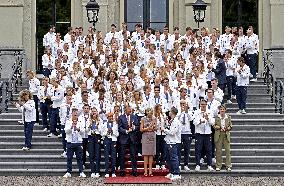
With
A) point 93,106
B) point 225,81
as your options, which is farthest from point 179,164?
point 225,81

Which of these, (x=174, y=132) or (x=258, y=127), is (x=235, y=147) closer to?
(x=258, y=127)

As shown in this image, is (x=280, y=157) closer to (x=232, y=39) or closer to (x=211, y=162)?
(x=211, y=162)

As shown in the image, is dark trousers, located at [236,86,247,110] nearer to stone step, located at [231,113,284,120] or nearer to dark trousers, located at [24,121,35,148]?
stone step, located at [231,113,284,120]

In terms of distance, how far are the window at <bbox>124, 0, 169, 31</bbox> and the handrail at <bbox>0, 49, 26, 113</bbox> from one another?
4.86 meters

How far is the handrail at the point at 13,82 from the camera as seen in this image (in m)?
27.5

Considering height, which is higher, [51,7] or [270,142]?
[51,7]

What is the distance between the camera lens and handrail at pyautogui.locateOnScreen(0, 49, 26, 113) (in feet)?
90.3

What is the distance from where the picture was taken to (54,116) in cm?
2480

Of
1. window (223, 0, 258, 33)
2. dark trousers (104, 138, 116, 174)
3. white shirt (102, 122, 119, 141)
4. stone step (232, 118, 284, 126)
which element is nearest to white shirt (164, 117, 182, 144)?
white shirt (102, 122, 119, 141)

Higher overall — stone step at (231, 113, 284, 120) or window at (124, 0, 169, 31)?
window at (124, 0, 169, 31)

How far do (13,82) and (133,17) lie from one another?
6700 millimetres

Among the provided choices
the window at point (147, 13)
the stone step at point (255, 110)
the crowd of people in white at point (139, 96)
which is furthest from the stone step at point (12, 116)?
the window at point (147, 13)

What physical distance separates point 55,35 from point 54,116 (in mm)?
5079

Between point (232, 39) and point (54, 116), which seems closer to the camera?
point (54, 116)
